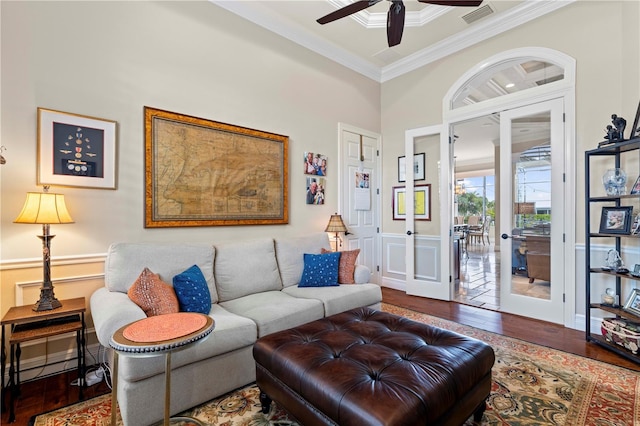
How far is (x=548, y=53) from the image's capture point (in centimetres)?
327

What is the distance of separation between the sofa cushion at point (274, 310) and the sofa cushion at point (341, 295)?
0.10 metres

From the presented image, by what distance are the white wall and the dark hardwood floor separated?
0.95 m

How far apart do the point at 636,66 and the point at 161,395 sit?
15.0ft

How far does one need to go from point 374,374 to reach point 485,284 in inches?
172

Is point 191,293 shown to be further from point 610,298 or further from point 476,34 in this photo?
point 476,34

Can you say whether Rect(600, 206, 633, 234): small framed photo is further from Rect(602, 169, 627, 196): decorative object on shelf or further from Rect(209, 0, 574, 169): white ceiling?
Rect(209, 0, 574, 169): white ceiling

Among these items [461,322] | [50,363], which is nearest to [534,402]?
[461,322]

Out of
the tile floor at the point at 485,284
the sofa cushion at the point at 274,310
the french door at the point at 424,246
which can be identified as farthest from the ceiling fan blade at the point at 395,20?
the tile floor at the point at 485,284

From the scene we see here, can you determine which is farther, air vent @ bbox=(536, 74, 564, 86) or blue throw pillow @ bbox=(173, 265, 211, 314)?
air vent @ bbox=(536, 74, 564, 86)

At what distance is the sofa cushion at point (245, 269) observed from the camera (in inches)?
107

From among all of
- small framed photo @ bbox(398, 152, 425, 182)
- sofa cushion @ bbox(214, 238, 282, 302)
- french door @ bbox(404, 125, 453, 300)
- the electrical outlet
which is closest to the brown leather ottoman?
sofa cushion @ bbox(214, 238, 282, 302)

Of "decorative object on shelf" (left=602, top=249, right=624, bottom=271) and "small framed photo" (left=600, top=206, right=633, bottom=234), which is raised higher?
"small framed photo" (left=600, top=206, right=633, bottom=234)

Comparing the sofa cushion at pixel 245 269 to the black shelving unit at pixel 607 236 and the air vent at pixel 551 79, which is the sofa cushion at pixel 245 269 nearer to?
the black shelving unit at pixel 607 236

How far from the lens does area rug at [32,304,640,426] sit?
174 cm
